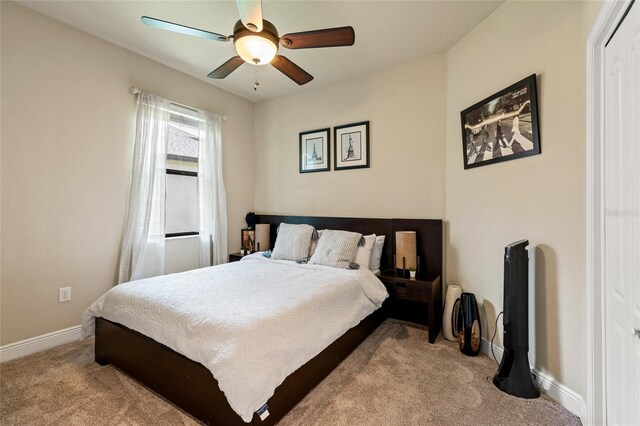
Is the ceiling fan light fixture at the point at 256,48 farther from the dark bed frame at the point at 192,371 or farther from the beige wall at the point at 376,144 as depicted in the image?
the dark bed frame at the point at 192,371

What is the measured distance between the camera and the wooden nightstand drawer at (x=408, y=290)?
2604mm

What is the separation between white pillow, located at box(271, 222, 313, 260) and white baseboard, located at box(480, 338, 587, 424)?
2164 millimetres

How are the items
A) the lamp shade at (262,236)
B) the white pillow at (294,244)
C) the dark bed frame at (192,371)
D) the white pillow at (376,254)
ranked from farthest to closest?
the lamp shade at (262,236) → the white pillow at (294,244) → the white pillow at (376,254) → the dark bed frame at (192,371)

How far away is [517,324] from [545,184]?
96 cm

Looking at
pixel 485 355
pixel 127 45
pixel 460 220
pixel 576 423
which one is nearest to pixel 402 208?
pixel 460 220

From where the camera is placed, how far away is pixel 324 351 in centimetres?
197

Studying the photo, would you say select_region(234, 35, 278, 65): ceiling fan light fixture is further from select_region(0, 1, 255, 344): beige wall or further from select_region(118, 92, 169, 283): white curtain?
select_region(0, 1, 255, 344): beige wall

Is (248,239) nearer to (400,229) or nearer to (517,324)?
(400,229)

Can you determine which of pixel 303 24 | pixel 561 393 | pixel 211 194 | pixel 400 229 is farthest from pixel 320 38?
pixel 561 393

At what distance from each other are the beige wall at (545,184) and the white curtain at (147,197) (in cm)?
324

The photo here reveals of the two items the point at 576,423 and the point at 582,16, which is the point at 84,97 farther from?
the point at 576,423

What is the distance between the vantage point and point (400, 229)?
3.12 meters

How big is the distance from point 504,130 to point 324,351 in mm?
2170

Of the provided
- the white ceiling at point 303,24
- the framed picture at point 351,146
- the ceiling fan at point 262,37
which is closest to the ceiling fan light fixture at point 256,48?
the ceiling fan at point 262,37
